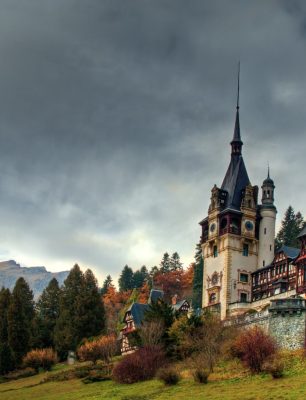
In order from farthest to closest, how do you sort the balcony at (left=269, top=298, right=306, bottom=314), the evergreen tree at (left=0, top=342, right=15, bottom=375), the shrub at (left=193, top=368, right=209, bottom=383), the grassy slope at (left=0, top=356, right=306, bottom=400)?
the evergreen tree at (left=0, top=342, right=15, bottom=375) → the balcony at (left=269, top=298, right=306, bottom=314) → the shrub at (left=193, top=368, right=209, bottom=383) → the grassy slope at (left=0, top=356, right=306, bottom=400)

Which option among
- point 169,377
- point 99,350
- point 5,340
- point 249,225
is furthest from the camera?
point 249,225

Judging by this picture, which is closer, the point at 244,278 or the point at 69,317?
the point at 244,278

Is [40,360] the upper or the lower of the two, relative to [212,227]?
lower

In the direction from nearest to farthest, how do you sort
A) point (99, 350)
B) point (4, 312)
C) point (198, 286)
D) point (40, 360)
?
point (99, 350)
point (40, 360)
point (4, 312)
point (198, 286)

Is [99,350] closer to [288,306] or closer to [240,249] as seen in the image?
[288,306]

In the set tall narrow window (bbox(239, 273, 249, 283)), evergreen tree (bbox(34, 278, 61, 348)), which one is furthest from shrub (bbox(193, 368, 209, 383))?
evergreen tree (bbox(34, 278, 61, 348))

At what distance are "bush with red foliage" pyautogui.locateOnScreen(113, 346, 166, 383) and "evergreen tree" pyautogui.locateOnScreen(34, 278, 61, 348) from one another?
27.5 meters

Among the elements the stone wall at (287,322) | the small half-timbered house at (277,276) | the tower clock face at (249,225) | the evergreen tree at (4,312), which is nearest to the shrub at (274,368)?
the stone wall at (287,322)

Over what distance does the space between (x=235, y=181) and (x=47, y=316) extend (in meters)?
28.9

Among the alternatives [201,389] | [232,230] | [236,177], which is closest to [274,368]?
[201,389]

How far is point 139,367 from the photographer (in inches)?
2151

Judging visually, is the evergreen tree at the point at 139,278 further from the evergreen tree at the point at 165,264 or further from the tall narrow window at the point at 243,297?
the tall narrow window at the point at 243,297

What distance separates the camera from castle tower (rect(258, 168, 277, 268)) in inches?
3206

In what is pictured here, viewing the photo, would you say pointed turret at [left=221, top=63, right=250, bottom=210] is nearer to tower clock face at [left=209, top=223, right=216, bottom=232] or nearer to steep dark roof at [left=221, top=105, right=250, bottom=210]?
steep dark roof at [left=221, top=105, right=250, bottom=210]
